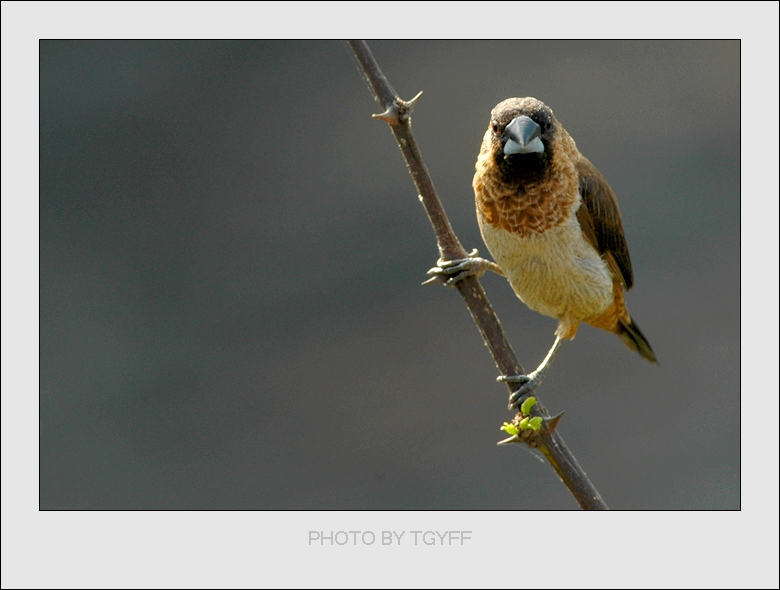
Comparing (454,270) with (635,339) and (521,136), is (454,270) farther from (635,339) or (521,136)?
(635,339)

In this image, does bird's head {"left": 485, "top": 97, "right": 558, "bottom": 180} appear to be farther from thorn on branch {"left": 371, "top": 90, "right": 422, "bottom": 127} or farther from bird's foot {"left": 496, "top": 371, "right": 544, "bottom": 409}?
bird's foot {"left": 496, "top": 371, "right": 544, "bottom": 409}

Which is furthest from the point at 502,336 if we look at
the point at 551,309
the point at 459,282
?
the point at 551,309

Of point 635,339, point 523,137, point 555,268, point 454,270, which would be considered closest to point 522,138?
point 523,137

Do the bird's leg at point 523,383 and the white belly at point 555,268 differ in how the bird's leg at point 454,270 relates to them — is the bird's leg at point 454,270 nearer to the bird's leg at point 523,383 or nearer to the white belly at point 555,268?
the white belly at point 555,268

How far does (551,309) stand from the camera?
97.7 inches

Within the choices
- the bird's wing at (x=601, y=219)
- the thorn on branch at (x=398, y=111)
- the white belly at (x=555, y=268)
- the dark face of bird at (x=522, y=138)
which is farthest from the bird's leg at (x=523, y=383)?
the thorn on branch at (x=398, y=111)

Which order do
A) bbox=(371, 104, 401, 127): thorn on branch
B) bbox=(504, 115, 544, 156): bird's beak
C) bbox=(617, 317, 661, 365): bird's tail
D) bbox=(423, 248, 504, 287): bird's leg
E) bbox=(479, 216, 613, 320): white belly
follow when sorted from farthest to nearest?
bbox=(617, 317, 661, 365): bird's tail
bbox=(479, 216, 613, 320): white belly
bbox=(423, 248, 504, 287): bird's leg
bbox=(504, 115, 544, 156): bird's beak
bbox=(371, 104, 401, 127): thorn on branch

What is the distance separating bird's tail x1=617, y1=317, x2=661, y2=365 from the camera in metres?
2.86

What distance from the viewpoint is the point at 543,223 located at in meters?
2.25

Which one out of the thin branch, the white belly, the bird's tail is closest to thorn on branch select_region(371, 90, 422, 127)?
the thin branch

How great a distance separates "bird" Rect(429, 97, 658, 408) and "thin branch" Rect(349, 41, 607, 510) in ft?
0.20

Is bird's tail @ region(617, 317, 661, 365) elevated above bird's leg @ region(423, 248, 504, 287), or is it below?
above

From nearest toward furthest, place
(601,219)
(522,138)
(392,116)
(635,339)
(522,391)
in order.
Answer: (392,116) → (522,138) → (522,391) → (601,219) → (635,339)

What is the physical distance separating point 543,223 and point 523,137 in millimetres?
403
